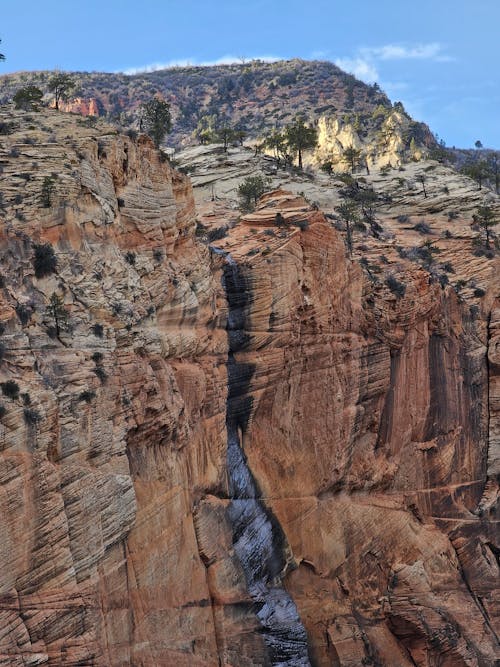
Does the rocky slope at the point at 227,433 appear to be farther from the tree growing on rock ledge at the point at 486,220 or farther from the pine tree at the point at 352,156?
the pine tree at the point at 352,156

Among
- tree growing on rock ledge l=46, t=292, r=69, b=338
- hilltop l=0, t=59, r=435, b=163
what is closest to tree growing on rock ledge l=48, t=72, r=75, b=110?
tree growing on rock ledge l=46, t=292, r=69, b=338

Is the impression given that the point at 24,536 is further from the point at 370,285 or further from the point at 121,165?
the point at 370,285

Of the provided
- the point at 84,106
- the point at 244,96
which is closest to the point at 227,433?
the point at 84,106

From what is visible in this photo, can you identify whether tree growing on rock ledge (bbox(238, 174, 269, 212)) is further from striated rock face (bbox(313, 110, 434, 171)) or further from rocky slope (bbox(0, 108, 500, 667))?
striated rock face (bbox(313, 110, 434, 171))

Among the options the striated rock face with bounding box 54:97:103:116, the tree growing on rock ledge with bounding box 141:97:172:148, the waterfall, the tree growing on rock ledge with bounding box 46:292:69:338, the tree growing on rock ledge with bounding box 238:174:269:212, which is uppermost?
the striated rock face with bounding box 54:97:103:116

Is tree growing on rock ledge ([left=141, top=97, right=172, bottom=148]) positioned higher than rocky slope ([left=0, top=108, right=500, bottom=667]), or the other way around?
tree growing on rock ledge ([left=141, top=97, right=172, bottom=148])

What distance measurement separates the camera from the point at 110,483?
22062 mm

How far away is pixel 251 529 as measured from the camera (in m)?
32.8

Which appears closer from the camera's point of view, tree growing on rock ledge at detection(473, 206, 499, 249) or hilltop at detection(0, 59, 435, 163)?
tree growing on rock ledge at detection(473, 206, 499, 249)

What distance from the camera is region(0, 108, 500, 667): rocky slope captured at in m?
20.8

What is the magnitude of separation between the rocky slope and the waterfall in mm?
110

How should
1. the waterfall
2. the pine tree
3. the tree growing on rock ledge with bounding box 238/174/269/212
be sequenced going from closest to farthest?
the waterfall → the tree growing on rock ledge with bounding box 238/174/269/212 → the pine tree

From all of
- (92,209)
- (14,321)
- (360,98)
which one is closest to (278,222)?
(92,209)

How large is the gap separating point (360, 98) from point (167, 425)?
113 m
